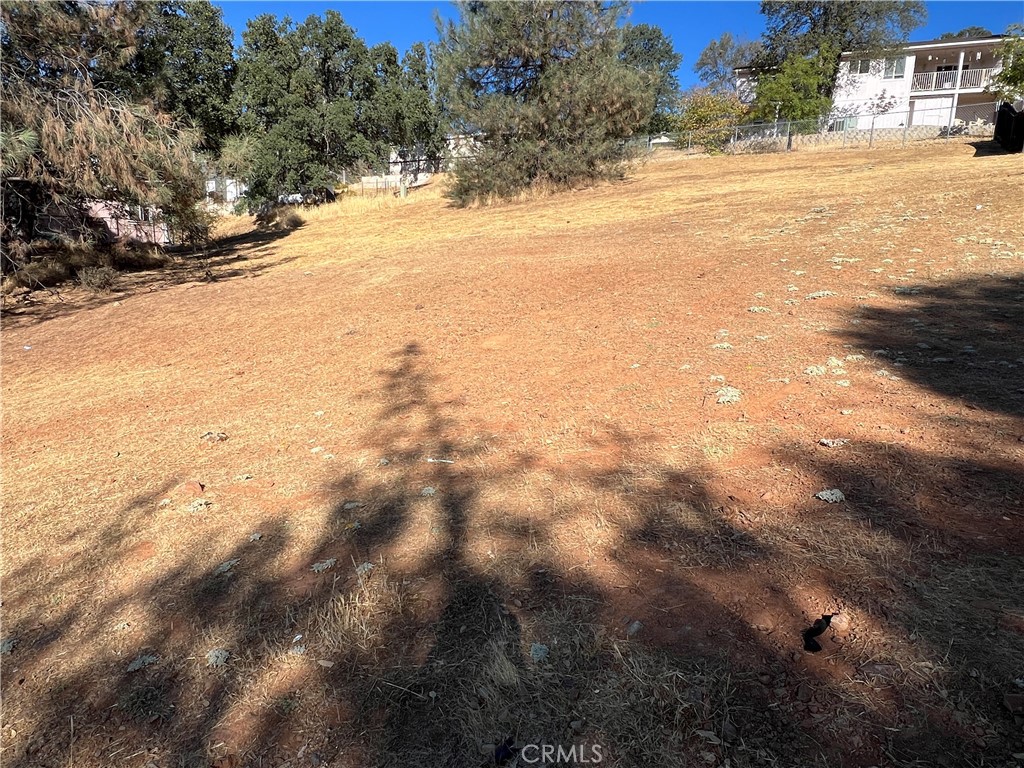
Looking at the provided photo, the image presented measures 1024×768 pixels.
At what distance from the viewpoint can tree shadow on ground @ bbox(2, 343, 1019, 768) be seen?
68.0 inches

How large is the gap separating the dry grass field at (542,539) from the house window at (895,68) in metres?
42.0

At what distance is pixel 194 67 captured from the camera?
20.7 meters

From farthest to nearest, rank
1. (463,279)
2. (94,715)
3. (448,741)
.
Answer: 1. (463,279)
2. (94,715)
3. (448,741)

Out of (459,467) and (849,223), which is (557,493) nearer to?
(459,467)

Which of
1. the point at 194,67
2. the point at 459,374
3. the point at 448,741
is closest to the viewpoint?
the point at 448,741

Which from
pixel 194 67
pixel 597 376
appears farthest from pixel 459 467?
pixel 194 67

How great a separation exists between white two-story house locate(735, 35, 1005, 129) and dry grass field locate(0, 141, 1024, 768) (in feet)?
132

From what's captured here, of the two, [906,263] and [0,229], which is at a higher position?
[0,229]

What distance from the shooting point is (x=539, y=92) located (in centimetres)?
2077

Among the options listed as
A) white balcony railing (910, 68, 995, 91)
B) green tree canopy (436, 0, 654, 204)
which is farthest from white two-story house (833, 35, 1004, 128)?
green tree canopy (436, 0, 654, 204)

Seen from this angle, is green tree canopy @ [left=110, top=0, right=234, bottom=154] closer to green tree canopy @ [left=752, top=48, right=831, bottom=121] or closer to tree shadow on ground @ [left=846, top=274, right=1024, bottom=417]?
tree shadow on ground @ [left=846, top=274, right=1024, bottom=417]

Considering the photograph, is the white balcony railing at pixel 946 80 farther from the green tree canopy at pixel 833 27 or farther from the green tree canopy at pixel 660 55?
the green tree canopy at pixel 660 55

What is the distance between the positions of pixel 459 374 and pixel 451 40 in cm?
2017

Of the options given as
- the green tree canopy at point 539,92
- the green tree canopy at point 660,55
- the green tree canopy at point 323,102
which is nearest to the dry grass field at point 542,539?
the green tree canopy at point 539,92
